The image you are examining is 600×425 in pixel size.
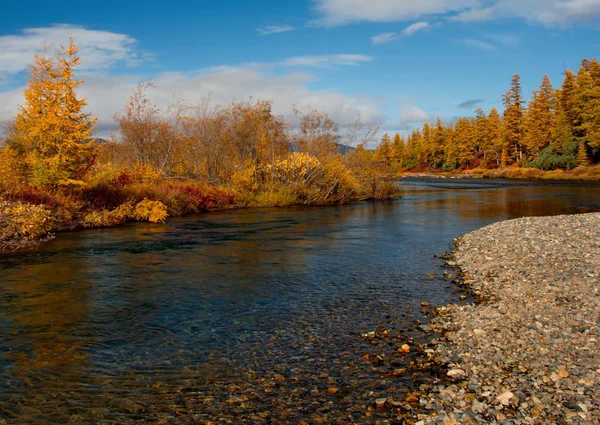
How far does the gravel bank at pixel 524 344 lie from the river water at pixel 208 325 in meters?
0.80

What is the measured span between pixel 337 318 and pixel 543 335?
13.6 feet

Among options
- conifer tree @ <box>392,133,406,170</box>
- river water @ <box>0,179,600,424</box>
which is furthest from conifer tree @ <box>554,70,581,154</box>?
river water @ <box>0,179,600,424</box>

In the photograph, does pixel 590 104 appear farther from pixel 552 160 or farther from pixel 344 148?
pixel 344 148

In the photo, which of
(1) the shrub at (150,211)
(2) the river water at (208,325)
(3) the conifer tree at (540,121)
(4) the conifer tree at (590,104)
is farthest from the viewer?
(3) the conifer tree at (540,121)

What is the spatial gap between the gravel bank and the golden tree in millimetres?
22512

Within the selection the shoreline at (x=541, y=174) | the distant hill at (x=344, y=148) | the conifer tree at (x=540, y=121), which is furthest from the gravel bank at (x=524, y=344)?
the conifer tree at (x=540, y=121)

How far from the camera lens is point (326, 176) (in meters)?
43.6

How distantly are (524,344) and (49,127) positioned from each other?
87.4ft

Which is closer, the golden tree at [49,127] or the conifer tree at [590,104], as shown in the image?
the golden tree at [49,127]

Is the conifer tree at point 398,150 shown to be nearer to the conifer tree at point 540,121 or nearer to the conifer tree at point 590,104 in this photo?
the conifer tree at point 540,121

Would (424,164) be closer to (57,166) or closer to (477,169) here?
(477,169)

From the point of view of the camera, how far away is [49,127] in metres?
26.2

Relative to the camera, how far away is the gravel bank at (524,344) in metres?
5.98

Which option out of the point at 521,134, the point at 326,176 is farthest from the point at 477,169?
the point at 326,176
